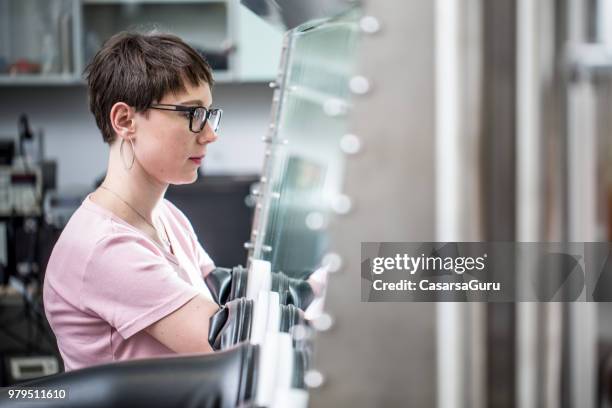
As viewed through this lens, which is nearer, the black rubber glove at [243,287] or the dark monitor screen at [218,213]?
the black rubber glove at [243,287]

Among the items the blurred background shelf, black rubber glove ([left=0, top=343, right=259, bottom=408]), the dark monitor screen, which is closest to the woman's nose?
black rubber glove ([left=0, top=343, right=259, bottom=408])

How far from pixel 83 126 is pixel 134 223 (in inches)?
116

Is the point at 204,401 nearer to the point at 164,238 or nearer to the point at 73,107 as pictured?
the point at 164,238

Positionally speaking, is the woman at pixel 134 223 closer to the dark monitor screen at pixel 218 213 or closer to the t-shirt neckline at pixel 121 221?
the t-shirt neckline at pixel 121 221

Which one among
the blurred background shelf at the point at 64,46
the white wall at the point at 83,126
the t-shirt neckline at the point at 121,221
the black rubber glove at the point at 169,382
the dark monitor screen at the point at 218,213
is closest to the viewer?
the black rubber glove at the point at 169,382

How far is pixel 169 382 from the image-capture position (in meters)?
0.63

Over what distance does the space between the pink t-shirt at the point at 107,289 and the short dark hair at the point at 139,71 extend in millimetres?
123

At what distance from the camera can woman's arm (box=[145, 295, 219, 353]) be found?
2.53 ft

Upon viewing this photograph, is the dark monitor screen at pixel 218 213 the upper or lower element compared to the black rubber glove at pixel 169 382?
upper

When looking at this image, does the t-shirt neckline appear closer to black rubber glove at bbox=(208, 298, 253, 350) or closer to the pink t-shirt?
the pink t-shirt

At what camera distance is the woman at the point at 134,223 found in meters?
0.83

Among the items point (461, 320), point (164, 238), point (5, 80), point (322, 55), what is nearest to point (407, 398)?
point (461, 320)

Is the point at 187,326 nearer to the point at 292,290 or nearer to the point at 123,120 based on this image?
the point at 292,290

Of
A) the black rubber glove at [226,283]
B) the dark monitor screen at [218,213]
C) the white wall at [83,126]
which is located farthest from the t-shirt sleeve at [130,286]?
the white wall at [83,126]
